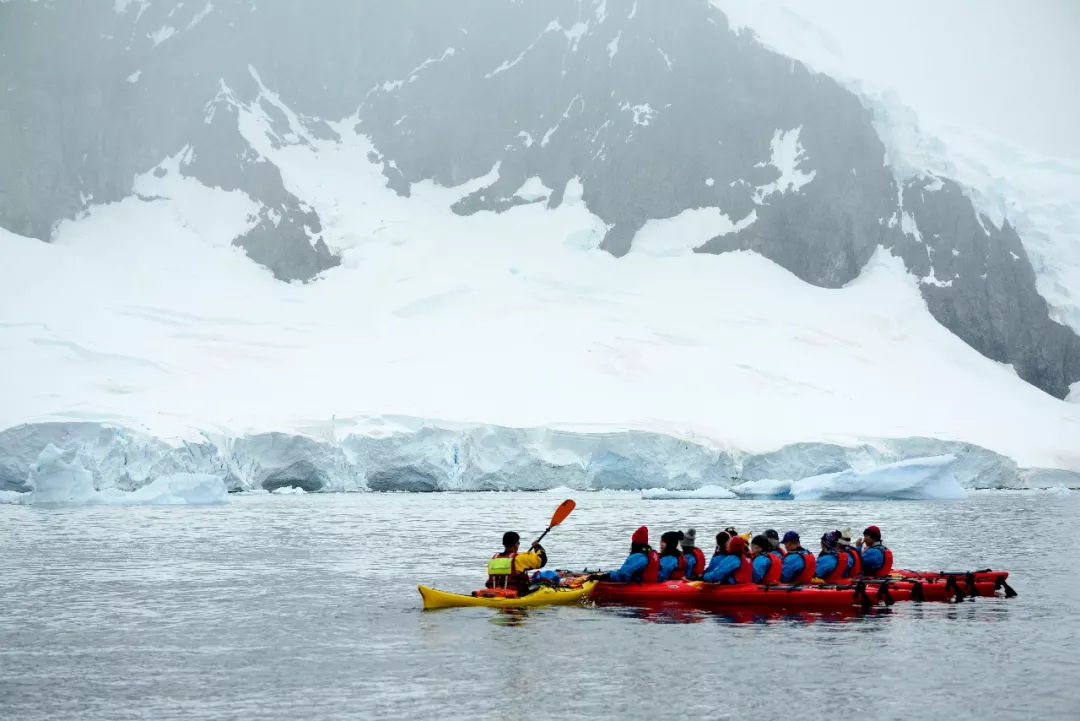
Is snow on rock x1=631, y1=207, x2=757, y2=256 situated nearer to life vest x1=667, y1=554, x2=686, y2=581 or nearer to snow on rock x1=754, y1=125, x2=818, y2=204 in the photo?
snow on rock x1=754, y1=125, x2=818, y2=204

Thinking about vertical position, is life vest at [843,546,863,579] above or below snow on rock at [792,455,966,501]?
Result: below

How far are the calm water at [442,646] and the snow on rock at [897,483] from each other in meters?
22.4

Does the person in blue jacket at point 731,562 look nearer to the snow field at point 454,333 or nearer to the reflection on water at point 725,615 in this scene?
the reflection on water at point 725,615

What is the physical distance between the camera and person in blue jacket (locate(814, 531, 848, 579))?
20531 millimetres

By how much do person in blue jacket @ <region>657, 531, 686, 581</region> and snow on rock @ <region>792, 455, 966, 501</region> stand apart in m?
34.2

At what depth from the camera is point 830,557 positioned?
20547 millimetres

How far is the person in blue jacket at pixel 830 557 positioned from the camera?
67.4 ft

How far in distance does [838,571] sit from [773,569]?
1.39m

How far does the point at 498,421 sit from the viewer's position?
64500mm

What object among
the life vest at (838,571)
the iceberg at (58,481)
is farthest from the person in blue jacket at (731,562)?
the iceberg at (58,481)

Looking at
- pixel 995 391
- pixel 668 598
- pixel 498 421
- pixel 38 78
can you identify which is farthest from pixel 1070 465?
pixel 38 78

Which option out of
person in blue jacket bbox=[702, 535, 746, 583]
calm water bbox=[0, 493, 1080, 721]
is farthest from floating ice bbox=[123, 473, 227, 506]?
person in blue jacket bbox=[702, 535, 746, 583]

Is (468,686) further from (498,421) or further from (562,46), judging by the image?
(562,46)

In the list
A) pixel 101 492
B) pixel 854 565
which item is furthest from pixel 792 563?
pixel 101 492
